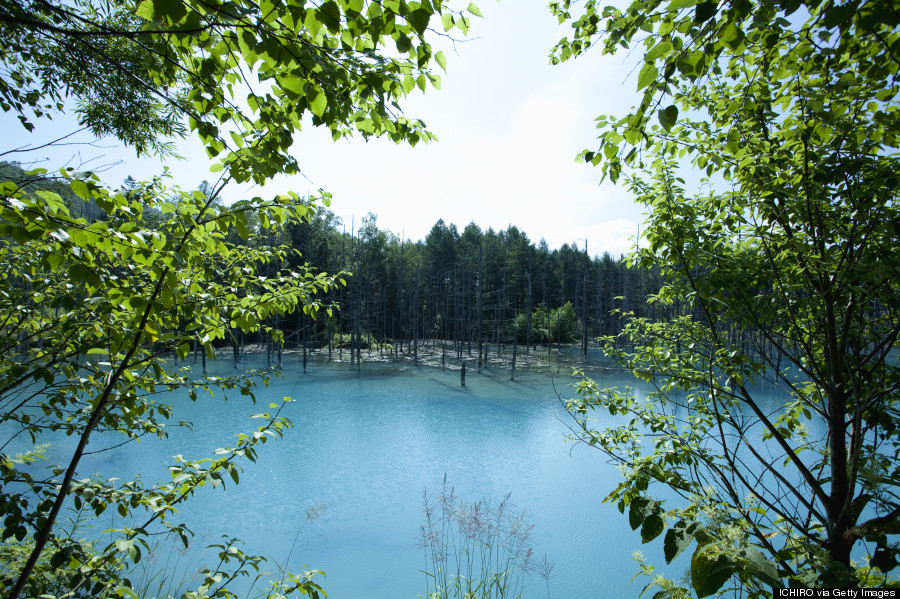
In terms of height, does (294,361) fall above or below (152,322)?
below

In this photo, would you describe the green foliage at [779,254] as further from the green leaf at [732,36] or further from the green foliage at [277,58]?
the green foliage at [277,58]

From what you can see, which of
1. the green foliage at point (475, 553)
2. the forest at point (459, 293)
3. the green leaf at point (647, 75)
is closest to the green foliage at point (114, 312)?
the green leaf at point (647, 75)

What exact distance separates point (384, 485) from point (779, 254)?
27.2 ft

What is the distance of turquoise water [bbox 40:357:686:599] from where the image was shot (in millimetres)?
5984

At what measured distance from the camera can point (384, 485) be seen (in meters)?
8.59

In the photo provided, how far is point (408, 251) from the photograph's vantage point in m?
40.8

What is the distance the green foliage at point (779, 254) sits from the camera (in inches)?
48.7

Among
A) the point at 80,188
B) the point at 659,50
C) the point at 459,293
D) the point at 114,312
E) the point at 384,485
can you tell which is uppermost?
the point at 459,293

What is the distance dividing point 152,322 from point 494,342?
38.0 metres

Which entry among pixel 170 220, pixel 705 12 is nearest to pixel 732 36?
pixel 705 12

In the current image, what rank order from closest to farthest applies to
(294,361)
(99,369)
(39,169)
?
1. (39,169)
2. (99,369)
3. (294,361)

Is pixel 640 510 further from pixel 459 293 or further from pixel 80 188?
pixel 459 293

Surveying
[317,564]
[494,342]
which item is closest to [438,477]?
[317,564]

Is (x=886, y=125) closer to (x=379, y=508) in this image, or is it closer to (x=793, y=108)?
(x=793, y=108)
